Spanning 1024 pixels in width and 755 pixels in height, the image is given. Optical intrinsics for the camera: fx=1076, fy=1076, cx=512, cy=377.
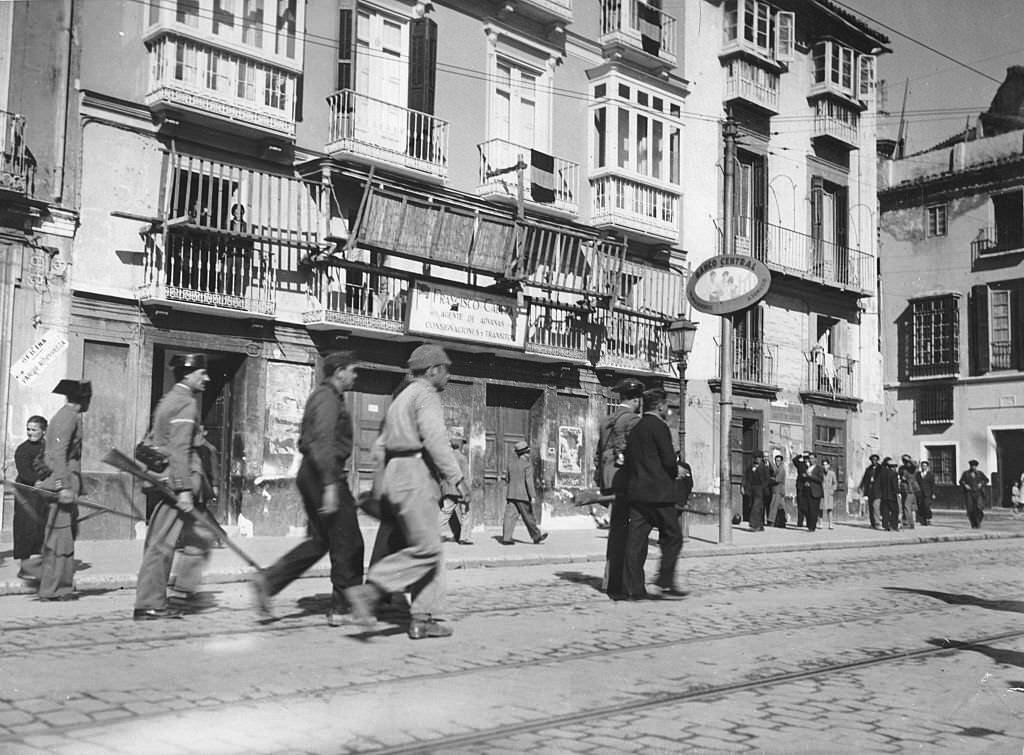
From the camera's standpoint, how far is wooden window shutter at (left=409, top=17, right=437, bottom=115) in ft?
68.7

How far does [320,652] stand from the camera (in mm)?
6758

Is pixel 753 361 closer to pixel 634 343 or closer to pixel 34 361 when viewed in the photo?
pixel 634 343

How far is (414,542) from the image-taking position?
23.8 ft

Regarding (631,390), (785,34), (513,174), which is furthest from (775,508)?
(631,390)

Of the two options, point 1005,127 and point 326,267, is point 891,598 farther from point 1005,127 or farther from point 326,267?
point 1005,127

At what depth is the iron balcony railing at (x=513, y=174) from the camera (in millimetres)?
22516

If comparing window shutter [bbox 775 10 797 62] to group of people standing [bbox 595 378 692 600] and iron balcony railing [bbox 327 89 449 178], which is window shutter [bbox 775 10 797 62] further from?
group of people standing [bbox 595 378 692 600]

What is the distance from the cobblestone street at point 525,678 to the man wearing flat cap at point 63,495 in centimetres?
27

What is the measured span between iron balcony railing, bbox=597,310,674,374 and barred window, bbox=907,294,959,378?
59.1 feet

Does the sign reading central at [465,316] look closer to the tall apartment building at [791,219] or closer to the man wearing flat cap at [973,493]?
the tall apartment building at [791,219]

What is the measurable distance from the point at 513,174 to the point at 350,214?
436 centimetres

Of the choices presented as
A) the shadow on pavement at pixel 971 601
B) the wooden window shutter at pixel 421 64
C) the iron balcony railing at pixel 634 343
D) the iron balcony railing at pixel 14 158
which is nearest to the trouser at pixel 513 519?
the iron balcony railing at pixel 634 343

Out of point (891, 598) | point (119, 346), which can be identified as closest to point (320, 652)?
point (891, 598)

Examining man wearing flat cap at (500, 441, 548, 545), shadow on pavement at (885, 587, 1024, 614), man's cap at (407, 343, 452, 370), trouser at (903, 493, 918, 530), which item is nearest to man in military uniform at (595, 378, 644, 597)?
man's cap at (407, 343, 452, 370)
